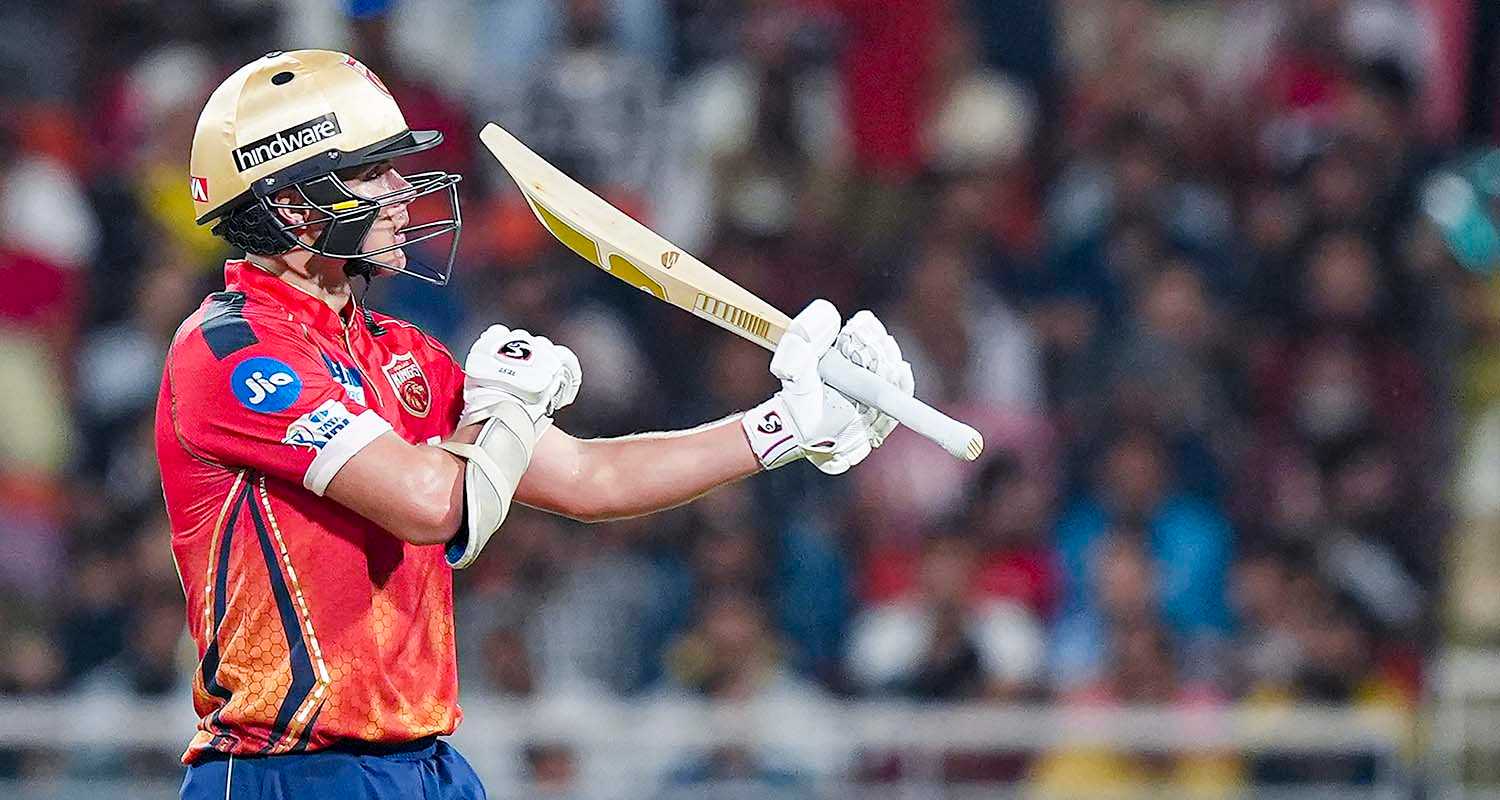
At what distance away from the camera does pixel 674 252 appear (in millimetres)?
4941

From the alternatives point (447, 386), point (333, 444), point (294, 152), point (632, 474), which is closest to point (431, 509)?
point (333, 444)

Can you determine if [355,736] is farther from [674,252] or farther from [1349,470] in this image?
[1349,470]

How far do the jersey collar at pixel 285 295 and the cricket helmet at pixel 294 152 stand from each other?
0.06 m

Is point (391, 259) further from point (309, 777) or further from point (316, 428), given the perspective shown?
point (309, 777)

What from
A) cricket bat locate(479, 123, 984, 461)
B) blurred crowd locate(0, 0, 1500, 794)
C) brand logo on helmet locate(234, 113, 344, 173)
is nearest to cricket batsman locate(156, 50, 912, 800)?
brand logo on helmet locate(234, 113, 344, 173)

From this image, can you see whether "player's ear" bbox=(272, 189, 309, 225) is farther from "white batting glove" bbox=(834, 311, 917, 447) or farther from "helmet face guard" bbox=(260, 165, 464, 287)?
"white batting glove" bbox=(834, 311, 917, 447)

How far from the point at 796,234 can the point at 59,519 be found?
3.31 meters

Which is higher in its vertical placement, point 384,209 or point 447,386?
point 384,209

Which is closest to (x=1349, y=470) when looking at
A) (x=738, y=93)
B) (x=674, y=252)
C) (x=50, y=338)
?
(x=738, y=93)

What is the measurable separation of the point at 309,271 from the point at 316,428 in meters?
0.48

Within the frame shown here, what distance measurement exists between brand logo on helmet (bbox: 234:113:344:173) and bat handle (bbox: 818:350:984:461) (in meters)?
1.14

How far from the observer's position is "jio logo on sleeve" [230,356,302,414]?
4215 mm

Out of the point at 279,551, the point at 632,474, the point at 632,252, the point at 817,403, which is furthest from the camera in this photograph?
the point at 632,252

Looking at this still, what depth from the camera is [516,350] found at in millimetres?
4523
